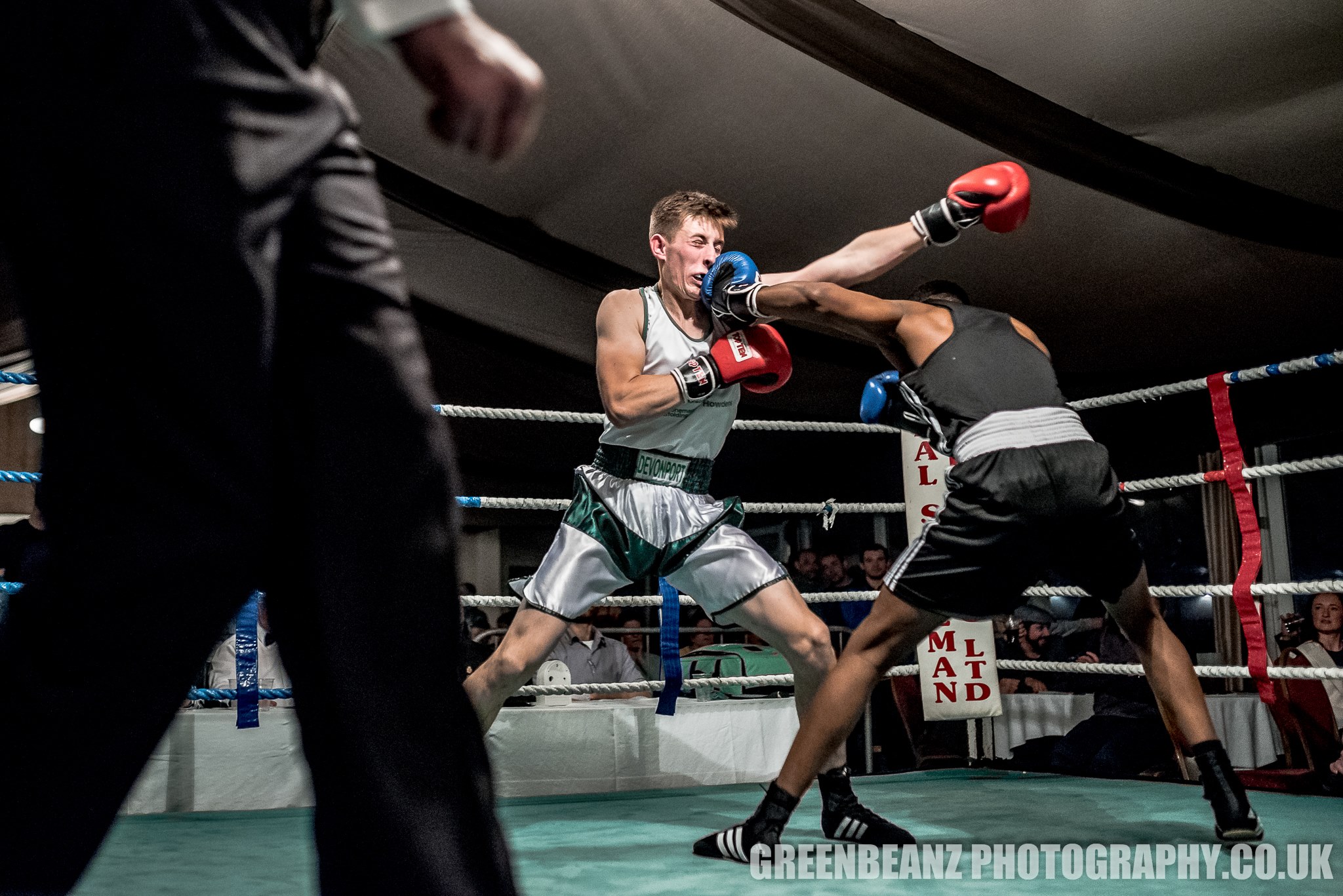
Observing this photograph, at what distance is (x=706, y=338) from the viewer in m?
2.16

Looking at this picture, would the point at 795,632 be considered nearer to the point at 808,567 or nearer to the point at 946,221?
the point at 946,221

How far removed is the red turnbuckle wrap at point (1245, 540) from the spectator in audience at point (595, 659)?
2199 mm

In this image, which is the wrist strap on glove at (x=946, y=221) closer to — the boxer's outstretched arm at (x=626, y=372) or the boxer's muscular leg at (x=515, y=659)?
the boxer's outstretched arm at (x=626, y=372)

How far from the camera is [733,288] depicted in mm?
1929

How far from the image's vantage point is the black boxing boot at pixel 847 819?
174 cm

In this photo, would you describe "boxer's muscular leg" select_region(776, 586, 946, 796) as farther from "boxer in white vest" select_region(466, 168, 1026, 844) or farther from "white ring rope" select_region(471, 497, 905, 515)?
"white ring rope" select_region(471, 497, 905, 515)

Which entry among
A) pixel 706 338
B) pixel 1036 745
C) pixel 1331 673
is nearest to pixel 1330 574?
pixel 1036 745

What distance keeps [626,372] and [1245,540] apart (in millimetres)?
1389

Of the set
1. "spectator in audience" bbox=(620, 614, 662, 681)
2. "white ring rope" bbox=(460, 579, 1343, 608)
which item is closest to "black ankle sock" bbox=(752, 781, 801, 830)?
"white ring rope" bbox=(460, 579, 1343, 608)

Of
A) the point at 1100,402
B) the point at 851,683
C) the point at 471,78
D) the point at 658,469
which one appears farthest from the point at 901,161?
the point at 471,78

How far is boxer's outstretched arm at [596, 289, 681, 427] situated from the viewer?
1895 millimetres

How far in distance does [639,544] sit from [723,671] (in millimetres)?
2582

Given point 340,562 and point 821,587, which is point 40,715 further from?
point 821,587

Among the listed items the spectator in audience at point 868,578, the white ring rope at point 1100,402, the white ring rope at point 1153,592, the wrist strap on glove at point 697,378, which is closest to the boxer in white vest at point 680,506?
the wrist strap on glove at point 697,378
